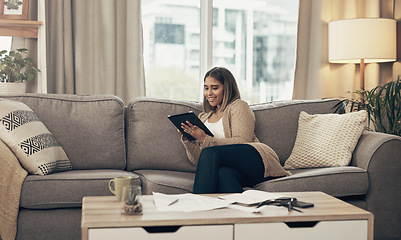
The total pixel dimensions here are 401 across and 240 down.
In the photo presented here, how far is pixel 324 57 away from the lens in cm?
410

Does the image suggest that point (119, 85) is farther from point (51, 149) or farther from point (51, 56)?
point (51, 149)

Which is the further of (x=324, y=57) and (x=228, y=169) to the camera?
(x=324, y=57)

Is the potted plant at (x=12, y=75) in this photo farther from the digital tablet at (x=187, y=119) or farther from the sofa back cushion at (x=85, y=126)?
the digital tablet at (x=187, y=119)

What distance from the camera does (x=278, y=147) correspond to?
298 centimetres

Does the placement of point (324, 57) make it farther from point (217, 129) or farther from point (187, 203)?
point (187, 203)

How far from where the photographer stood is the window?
3.97 meters

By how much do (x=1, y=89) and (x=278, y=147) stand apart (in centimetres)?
183

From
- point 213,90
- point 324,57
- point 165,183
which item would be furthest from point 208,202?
point 324,57

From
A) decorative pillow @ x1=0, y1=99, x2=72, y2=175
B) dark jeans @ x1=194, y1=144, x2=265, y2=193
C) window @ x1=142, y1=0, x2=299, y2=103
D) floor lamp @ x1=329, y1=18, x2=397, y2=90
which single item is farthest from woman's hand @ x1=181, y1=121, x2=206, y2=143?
floor lamp @ x1=329, y1=18, x2=397, y2=90

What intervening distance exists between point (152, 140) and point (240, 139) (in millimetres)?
563

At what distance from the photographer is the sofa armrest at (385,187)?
98.5 inches

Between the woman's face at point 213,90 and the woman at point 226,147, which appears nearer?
the woman at point 226,147

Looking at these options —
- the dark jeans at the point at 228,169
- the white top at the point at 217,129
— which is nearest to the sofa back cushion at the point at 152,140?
the white top at the point at 217,129

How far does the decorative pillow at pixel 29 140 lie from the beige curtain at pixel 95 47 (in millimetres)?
919
